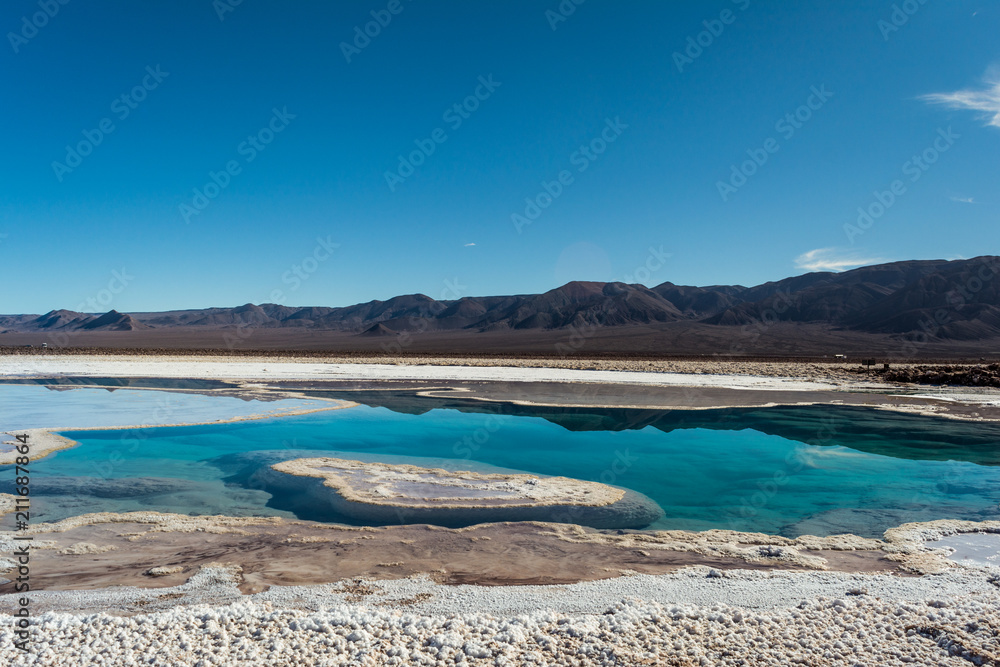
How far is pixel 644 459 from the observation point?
11492mm

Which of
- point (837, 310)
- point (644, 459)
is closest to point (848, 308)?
point (837, 310)

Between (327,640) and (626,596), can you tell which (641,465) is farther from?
(327,640)

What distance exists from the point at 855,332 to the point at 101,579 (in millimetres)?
110855

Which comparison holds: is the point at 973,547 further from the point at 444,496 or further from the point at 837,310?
the point at 837,310

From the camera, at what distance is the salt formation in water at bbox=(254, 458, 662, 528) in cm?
752

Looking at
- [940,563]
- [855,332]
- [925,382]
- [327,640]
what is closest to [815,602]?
[940,563]

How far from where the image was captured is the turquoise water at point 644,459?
794cm

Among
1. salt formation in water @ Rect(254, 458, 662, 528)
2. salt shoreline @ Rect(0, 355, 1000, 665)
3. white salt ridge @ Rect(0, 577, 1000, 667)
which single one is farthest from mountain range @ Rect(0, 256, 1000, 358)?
white salt ridge @ Rect(0, 577, 1000, 667)

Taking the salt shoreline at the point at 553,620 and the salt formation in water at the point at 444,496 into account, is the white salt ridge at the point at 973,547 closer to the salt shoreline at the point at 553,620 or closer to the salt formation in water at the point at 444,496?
the salt shoreline at the point at 553,620

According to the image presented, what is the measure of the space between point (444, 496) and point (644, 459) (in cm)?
471

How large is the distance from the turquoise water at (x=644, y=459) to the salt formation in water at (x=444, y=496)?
46 cm

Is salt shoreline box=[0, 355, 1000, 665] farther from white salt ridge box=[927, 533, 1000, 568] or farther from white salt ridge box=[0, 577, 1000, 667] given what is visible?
white salt ridge box=[927, 533, 1000, 568]

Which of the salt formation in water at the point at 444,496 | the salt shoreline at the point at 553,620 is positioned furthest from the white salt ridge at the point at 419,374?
the salt shoreline at the point at 553,620

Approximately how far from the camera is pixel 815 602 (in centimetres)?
468
